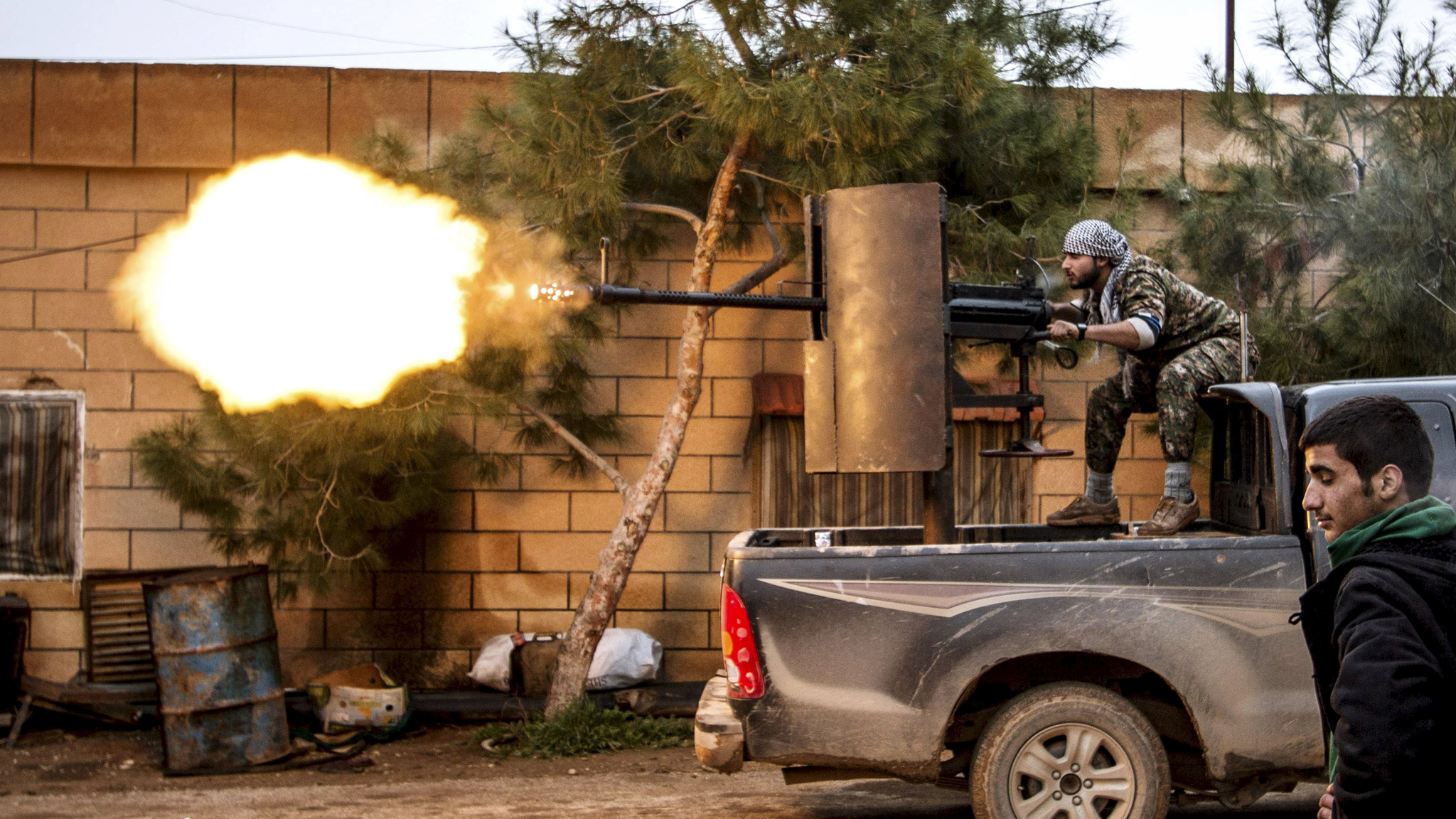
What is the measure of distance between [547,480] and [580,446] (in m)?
1.14

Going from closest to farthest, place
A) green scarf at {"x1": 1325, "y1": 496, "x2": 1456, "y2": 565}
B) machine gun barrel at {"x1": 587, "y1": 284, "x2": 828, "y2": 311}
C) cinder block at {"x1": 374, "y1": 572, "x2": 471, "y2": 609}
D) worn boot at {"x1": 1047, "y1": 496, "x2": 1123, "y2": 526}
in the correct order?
green scarf at {"x1": 1325, "y1": 496, "x2": 1456, "y2": 565} → machine gun barrel at {"x1": 587, "y1": 284, "x2": 828, "y2": 311} → worn boot at {"x1": 1047, "y1": 496, "x2": 1123, "y2": 526} → cinder block at {"x1": 374, "y1": 572, "x2": 471, "y2": 609}

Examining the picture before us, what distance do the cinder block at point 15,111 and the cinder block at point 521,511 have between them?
13.0ft

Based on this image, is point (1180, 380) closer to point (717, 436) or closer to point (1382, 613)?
point (1382, 613)

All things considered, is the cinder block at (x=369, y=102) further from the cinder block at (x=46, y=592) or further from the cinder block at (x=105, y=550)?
the cinder block at (x=46, y=592)

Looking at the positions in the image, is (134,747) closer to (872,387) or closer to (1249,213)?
(872,387)

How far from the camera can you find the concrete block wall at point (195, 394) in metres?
8.66

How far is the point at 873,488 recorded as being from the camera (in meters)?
9.02

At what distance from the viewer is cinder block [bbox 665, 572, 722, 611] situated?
892 centimetres

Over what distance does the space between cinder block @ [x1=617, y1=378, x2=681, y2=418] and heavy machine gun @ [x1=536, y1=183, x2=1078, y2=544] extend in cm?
359

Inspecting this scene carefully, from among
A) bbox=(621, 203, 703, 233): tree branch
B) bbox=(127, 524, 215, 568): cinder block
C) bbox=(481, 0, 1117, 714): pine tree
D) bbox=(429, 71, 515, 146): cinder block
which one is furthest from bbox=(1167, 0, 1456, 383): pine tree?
bbox=(127, 524, 215, 568): cinder block

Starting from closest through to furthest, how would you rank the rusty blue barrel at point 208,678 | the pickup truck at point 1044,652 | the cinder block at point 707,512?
1. the pickup truck at point 1044,652
2. the rusty blue barrel at point 208,678
3. the cinder block at point 707,512

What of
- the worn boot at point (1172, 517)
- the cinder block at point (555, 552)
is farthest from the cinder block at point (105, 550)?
the worn boot at point (1172, 517)

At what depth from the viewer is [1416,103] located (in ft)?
21.8

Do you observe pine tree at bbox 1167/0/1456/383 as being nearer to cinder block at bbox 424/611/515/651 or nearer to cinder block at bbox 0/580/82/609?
cinder block at bbox 424/611/515/651
